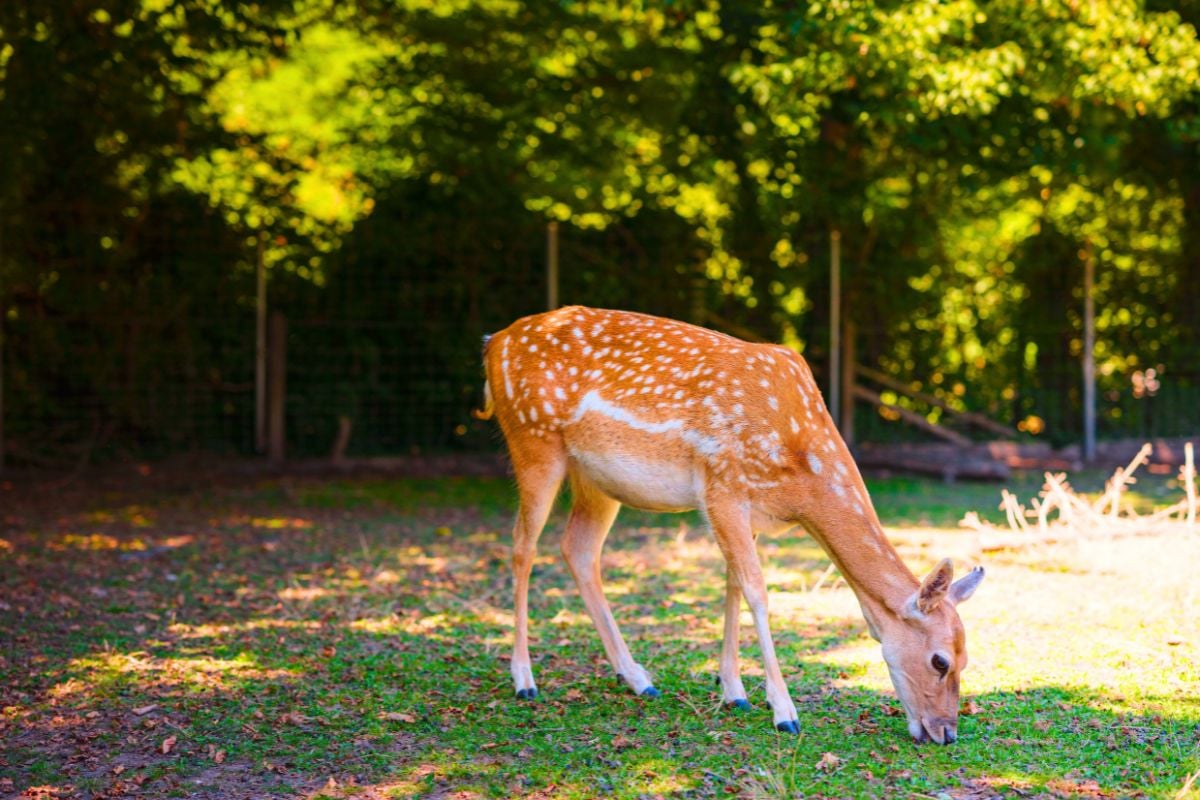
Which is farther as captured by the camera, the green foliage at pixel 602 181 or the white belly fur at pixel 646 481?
the green foliage at pixel 602 181

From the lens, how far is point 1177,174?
14.7 meters

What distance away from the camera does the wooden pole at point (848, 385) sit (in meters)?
13.7

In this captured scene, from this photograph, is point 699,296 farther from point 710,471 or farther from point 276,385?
point 710,471

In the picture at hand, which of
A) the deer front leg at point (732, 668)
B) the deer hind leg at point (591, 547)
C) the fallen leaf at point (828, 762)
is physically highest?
the deer hind leg at point (591, 547)

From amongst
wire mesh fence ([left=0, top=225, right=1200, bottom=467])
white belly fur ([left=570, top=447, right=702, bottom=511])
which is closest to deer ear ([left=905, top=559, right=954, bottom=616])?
white belly fur ([left=570, top=447, right=702, bottom=511])

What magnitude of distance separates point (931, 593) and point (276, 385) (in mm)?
9119

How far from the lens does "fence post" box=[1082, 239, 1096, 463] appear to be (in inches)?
554

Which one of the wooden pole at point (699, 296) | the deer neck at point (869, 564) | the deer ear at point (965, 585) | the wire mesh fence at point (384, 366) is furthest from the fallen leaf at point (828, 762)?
the wooden pole at point (699, 296)

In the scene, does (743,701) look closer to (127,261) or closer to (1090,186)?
(127,261)

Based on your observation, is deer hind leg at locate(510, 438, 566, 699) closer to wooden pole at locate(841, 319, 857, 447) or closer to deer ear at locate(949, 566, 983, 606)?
deer ear at locate(949, 566, 983, 606)

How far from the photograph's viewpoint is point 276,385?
12.6 metres

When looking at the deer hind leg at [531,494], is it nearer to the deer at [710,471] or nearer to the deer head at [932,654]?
the deer at [710,471]

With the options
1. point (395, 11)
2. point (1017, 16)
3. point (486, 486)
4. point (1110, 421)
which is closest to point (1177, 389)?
point (1110, 421)

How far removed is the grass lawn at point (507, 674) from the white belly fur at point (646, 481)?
79 cm
